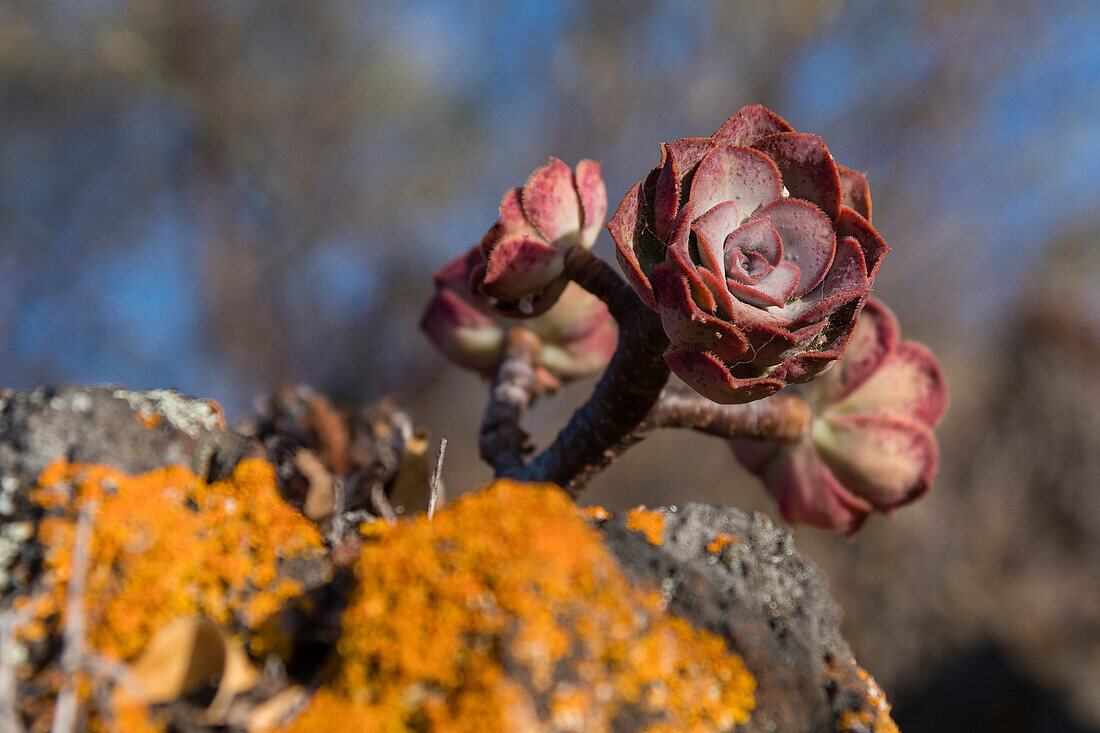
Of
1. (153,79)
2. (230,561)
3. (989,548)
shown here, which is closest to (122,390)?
(230,561)

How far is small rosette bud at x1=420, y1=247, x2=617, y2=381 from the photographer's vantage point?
2.62ft

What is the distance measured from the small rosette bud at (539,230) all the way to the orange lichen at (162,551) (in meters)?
0.23

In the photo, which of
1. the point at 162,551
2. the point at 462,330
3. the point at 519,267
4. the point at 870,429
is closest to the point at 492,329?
the point at 462,330

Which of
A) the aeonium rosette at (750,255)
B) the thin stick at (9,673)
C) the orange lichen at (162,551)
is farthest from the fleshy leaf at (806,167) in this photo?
the thin stick at (9,673)

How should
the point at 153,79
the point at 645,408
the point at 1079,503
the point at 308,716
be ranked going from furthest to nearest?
the point at 153,79
the point at 1079,503
the point at 645,408
the point at 308,716

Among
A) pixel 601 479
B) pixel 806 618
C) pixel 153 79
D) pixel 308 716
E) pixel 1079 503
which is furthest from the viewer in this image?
pixel 153 79

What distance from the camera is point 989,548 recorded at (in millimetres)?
2396

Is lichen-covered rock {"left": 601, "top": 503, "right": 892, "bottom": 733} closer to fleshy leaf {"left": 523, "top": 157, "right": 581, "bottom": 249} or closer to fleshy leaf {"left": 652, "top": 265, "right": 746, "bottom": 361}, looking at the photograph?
fleshy leaf {"left": 652, "top": 265, "right": 746, "bottom": 361}

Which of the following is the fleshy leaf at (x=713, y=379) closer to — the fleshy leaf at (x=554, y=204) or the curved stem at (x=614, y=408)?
the curved stem at (x=614, y=408)

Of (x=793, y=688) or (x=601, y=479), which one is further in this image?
(x=601, y=479)

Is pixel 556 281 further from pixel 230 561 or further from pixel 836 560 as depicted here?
pixel 836 560

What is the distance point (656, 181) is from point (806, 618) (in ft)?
0.85

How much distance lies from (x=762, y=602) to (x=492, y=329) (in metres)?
0.44

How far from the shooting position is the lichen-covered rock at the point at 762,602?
400mm
